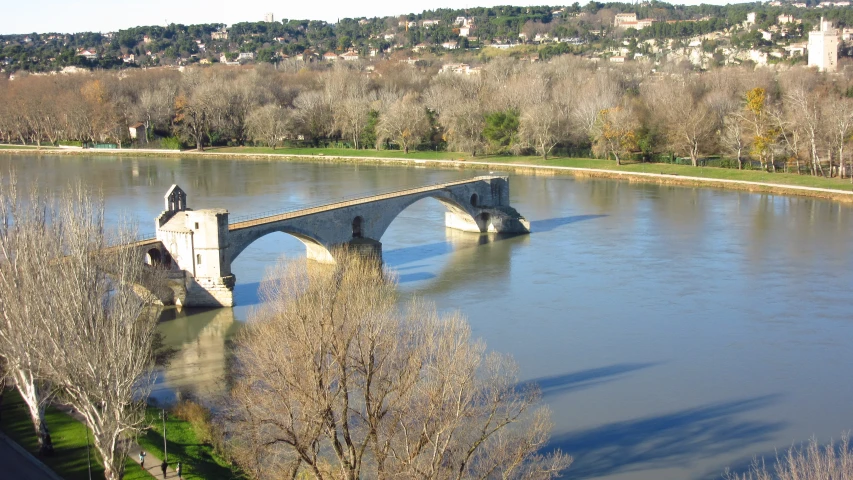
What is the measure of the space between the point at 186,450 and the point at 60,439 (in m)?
1.98

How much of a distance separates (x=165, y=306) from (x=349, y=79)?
45755 millimetres

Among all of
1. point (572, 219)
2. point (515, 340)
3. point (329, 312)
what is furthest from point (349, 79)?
point (329, 312)

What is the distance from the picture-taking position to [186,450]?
14820mm

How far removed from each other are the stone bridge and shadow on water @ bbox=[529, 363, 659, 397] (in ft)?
30.2

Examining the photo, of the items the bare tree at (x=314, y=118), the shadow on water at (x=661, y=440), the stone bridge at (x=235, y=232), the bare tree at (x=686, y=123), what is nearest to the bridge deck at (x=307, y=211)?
the stone bridge at (x=235, y=232)

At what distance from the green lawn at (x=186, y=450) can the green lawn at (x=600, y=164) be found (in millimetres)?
33138

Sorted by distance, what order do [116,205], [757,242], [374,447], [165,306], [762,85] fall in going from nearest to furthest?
[374,447] < [165,306] < [757,242] < [116,205] < [762,85]

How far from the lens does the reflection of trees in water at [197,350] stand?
59.3ft

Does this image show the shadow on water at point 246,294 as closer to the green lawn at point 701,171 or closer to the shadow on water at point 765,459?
the shadow on water at point 765,459

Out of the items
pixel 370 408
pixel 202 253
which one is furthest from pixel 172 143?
pixel 370 408

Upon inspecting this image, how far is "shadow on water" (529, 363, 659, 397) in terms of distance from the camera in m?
17.6

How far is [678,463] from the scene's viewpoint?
48.5 ft

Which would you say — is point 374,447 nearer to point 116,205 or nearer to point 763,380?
point 763,380

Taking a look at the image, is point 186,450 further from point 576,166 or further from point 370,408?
point 576,166
